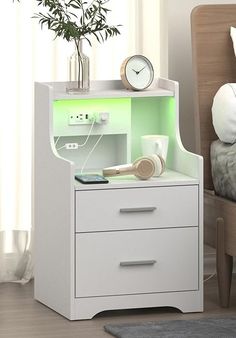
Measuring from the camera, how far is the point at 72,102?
3867 millimetres

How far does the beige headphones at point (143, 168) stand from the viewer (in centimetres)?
371

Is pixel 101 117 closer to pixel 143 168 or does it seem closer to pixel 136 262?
pixel 143 168

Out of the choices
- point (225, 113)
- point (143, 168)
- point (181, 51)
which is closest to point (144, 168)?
point (143, 168)

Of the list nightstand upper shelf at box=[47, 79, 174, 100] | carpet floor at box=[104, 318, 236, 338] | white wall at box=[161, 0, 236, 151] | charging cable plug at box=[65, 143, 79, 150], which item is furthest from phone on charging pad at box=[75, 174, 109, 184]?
white wall at box=[161, 0, 236, 151]

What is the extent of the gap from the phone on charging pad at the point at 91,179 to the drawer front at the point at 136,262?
0.19 m

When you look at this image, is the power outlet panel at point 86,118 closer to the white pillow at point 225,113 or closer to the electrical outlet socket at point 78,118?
the electrical outlet socket at point 78,118

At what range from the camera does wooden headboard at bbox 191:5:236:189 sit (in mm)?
4113

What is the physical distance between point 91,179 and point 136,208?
193 mm

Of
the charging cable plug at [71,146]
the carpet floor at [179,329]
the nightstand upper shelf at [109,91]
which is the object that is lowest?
the carpet floor at [179,329]

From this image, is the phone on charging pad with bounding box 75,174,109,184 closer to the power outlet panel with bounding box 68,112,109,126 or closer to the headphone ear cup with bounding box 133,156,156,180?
the headphone ear cup with bounding box 133,156,156,180

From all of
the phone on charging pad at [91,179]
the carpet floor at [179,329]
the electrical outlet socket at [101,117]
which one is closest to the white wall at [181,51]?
the electrical outlet socket at [101,117]

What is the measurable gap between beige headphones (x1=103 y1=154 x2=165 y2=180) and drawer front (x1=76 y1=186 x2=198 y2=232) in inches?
2.7

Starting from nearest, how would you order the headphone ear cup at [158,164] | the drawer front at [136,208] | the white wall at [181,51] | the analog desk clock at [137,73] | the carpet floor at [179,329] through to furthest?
the carpet floor at [179,329], the drawer front at [136,208], the headphone ear cup at [158,164], the analog desk clock at [137,73], the white wall at [181,51]

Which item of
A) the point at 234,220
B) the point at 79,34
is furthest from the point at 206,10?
the point at 234,220
